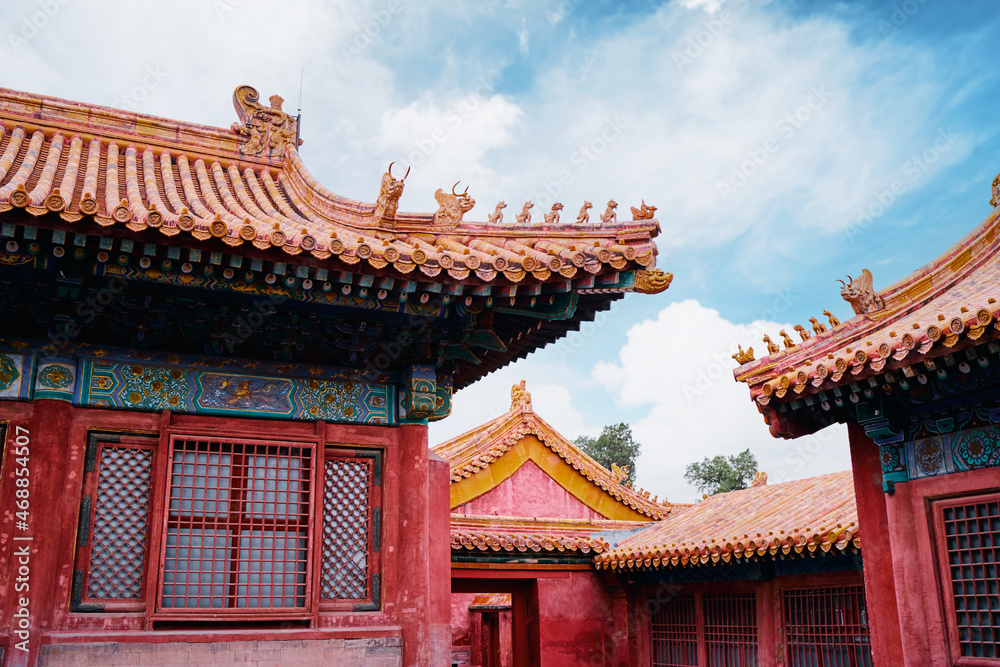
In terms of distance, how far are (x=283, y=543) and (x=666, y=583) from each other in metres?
9.37

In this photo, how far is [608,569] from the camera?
611 inches

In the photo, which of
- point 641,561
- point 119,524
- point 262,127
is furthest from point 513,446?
point 119,524

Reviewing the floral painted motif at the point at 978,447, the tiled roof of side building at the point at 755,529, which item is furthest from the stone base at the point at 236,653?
the tiled roof of side building at the point at 755,529

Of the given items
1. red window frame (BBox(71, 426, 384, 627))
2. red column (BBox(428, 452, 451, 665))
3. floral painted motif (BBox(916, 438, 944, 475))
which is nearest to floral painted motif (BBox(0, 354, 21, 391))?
red window frame (BBox(71, 426, 384, 627))

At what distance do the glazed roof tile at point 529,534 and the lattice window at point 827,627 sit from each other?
13.0 feet

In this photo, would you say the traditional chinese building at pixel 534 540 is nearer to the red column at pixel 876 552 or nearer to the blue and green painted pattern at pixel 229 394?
the blue and green painted pattern at pixel 229 394

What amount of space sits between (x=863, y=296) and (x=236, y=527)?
6.20 metres

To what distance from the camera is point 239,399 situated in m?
7.30

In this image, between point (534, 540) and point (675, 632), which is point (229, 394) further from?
point (675, 632)

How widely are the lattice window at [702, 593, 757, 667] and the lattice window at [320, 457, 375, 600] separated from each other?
7891mm

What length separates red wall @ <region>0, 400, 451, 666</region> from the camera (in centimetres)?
627

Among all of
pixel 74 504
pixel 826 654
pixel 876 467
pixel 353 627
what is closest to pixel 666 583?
pixel 826 654

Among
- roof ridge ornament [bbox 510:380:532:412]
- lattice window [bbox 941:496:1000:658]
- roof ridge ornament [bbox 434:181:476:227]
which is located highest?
roof ridge ornament [bbox 510:380:532:412]

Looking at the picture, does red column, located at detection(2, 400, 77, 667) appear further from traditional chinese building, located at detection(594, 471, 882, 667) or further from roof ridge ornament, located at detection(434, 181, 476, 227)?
traditional chinese building, located at detection(594, 471, 882, 667)
